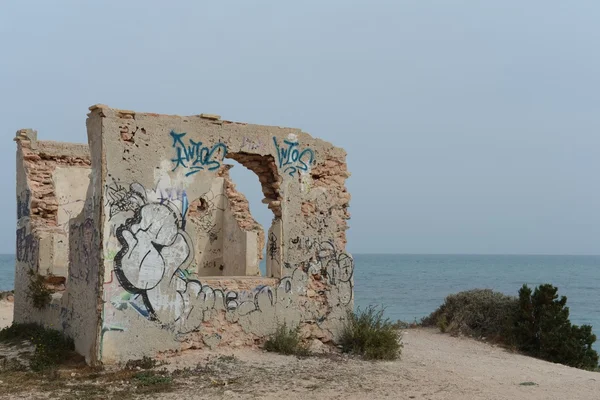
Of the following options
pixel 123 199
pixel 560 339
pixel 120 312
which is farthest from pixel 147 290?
pixel 560 339

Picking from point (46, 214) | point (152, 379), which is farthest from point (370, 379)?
point (46, 214)

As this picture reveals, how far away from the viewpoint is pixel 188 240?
9.84 m

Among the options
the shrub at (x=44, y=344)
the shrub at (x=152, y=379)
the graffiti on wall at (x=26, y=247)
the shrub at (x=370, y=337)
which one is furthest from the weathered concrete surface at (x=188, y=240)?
the graffiti on wall at (x=26, y=247)

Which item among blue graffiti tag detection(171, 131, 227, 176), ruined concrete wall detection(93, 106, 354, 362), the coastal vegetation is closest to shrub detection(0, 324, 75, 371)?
ruined concrete wall detection(93, 106, 354, 362)

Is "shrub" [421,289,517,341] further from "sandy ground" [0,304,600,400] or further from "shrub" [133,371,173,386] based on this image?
"shrub" [133,371,173,386]

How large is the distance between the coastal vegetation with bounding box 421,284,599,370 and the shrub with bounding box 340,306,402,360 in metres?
4.56

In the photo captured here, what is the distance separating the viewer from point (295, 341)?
1045cm

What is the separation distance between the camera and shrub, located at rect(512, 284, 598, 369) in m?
13.8

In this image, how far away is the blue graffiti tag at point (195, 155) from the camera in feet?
32.5

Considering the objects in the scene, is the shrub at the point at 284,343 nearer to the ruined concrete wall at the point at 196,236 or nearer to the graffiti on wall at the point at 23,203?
the ruined concrete wall at the point at 196,236

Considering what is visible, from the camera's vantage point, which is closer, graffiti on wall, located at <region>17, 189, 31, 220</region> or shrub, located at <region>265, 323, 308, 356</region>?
shrub, located at <region>265, 323, 308, 356</region>

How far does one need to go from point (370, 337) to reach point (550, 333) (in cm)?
530

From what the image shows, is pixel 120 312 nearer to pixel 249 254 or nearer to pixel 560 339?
pixel 249 254

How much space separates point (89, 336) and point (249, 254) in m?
4.77
